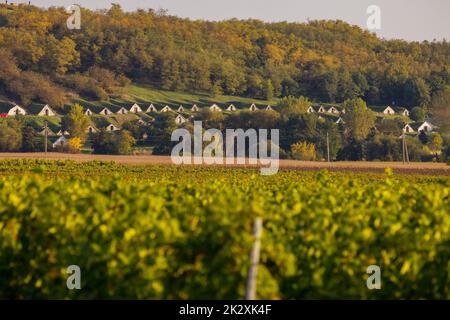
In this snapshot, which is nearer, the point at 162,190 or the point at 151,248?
the point at 151,248

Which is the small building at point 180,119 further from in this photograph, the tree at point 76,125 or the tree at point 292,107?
the tree at point 292,107

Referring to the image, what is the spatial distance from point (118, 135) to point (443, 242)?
13533cm

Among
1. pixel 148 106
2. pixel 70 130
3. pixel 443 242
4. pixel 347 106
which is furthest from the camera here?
pixel 148 106

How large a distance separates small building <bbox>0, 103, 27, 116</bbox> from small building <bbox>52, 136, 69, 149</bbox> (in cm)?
1759

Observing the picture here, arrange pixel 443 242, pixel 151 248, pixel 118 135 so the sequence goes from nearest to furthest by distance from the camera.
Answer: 1. pixel 151 248
2. pixel 443 242
3. pixel 118 135

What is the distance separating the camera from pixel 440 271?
14570 mm

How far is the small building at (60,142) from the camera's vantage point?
486ft

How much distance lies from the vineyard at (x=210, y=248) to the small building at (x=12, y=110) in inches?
6219

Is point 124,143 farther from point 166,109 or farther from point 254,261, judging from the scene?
point 254,261

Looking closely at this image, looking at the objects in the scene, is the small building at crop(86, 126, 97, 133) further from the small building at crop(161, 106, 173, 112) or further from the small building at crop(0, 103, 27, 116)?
the small building at crop(161, 106, 173, 112)

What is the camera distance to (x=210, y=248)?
13.7 meters
